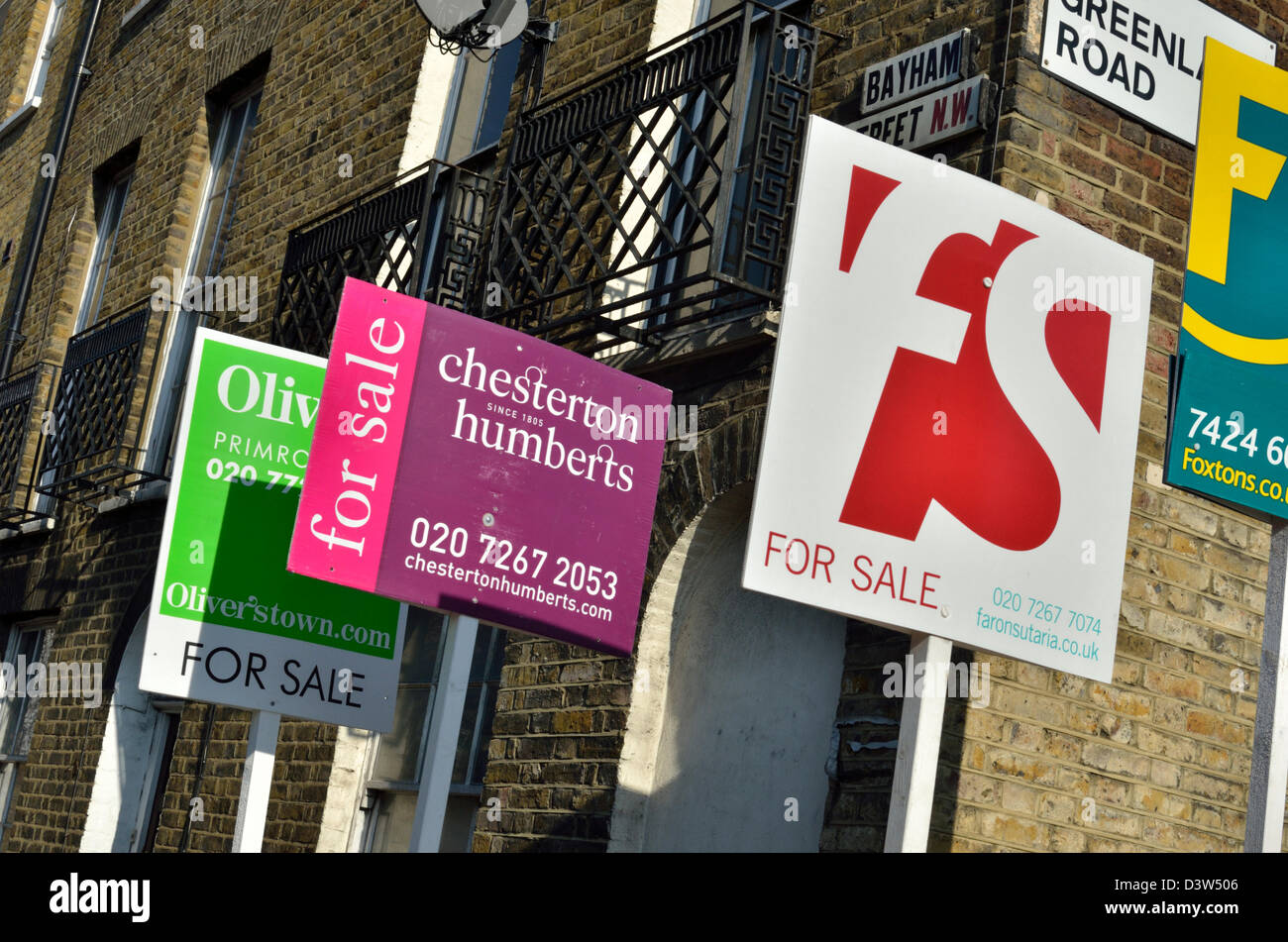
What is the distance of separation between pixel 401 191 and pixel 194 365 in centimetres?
276

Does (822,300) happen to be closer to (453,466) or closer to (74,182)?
(453,466)

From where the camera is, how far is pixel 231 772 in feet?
29.1

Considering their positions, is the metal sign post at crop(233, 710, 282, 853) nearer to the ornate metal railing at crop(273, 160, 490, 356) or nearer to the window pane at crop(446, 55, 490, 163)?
the ornate metal railing at crop(273, 160, 490, 356)

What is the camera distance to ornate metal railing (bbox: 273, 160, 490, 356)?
7934 millimetres

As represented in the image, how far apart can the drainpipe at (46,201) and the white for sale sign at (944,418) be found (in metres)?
12.4

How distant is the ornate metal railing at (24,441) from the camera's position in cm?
1258

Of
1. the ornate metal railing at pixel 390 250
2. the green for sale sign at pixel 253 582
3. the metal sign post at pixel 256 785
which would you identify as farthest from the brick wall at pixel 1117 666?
the ornate metal railing at pixel 390 250

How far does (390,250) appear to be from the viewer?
8.43 metres

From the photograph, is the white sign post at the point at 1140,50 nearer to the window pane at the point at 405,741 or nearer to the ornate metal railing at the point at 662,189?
the ornate metal railing at the point at 662,189

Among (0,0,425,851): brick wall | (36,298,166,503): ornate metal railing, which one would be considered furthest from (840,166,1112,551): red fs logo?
(36,298,166,503): ornate metal railing
